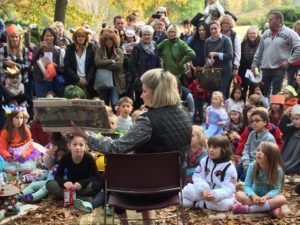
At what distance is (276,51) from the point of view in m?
8.84

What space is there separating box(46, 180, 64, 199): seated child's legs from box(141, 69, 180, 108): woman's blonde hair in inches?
89.2

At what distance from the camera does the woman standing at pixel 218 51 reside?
895 cm

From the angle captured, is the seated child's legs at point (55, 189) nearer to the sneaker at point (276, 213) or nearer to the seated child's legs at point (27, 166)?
the seated child's legs at point (27, 166)

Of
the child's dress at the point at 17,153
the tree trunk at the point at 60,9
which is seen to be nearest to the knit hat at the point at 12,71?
the child's dress at the point at 17,153

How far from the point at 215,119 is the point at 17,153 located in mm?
3170

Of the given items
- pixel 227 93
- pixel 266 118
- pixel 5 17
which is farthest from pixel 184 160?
pixel 5 17

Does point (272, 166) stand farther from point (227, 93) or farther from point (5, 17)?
point (5, 17)

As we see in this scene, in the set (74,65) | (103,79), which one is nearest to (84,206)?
(103,79)

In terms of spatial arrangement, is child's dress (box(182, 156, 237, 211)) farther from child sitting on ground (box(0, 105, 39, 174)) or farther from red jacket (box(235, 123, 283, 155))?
child sitting on ground (box(0, 105, 39, 174))

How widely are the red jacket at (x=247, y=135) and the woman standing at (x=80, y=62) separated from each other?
302cm

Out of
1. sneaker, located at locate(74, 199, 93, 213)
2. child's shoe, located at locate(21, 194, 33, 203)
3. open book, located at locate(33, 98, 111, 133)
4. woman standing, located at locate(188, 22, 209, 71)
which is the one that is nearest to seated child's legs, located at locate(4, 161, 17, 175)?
child's shoe, located at locate(21, 194, 33, 203)

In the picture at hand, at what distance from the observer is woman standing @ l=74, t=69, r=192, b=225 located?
3916mm

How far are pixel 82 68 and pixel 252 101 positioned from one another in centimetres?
296

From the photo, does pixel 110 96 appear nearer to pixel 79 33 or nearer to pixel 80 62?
pixel 80 62
